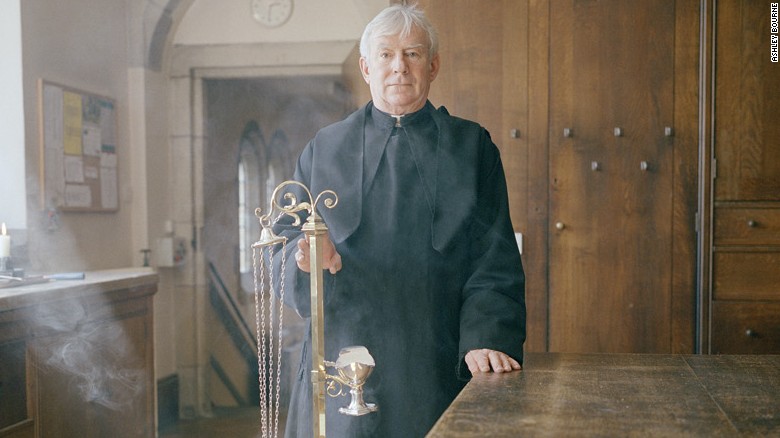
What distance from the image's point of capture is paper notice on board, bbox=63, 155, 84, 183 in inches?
151

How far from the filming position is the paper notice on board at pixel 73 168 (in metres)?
3.84

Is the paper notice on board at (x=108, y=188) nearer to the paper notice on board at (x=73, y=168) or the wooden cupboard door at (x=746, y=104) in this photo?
the paper notice on board at (x=73, y=168)

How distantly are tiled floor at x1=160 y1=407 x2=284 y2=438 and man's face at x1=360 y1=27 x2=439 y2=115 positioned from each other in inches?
135

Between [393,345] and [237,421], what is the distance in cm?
384

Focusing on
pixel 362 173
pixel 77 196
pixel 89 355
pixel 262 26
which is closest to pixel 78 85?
pixel 77 196

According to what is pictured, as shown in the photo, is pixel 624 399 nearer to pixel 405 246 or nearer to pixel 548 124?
pixel 405 246

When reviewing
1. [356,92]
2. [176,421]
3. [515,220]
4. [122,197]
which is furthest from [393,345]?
[176,421]

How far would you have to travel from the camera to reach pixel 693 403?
3.92ft

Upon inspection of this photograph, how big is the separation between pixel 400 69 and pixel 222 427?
3.86 m

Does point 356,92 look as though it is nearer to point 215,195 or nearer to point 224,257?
point 215,195

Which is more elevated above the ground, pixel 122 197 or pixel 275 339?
pixel 122 197

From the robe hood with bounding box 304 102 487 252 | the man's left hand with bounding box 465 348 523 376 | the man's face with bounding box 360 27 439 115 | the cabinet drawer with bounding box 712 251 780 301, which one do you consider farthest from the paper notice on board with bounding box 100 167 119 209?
the man's left hand with bounding box 465 348 523 376

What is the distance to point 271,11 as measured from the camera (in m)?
4.81

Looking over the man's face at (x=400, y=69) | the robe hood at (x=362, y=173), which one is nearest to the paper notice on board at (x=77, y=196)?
the robe hood at (x=362, y=173)
